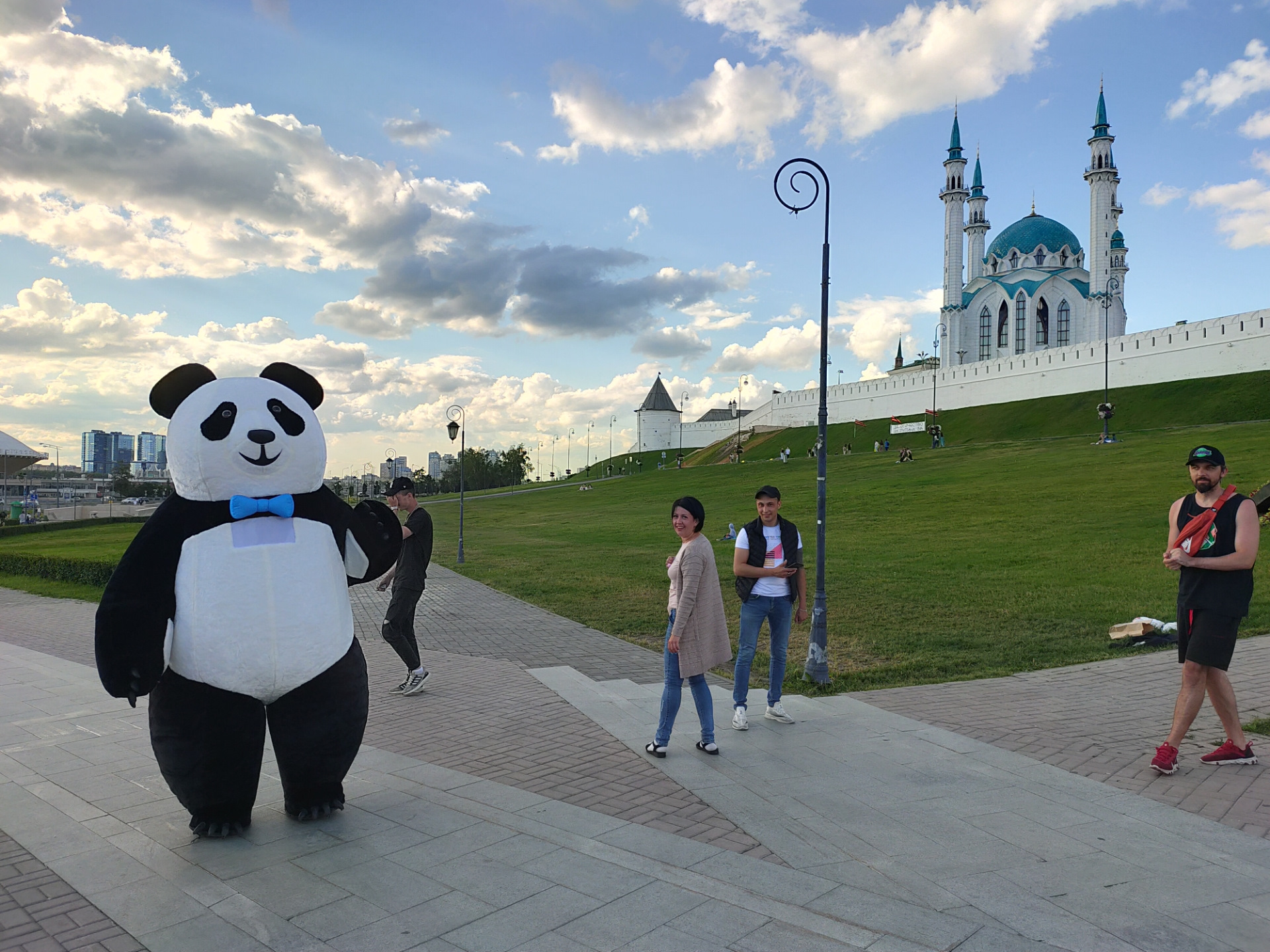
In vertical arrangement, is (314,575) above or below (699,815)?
above

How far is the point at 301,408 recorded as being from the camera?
533cm

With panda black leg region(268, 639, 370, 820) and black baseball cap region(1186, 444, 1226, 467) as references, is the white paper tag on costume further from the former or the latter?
black baseball cap region(1186, 444, 1226, 467)

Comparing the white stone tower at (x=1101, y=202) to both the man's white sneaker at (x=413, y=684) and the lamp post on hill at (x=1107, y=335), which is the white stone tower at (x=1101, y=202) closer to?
the lamp post on hill at (x=1107, y=335)

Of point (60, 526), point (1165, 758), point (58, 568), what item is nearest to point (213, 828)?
point (1165, 758)

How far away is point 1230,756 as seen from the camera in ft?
20.4

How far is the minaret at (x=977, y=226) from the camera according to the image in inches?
3898

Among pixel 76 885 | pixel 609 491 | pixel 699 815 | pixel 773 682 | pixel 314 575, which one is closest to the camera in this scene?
pixel 76 885

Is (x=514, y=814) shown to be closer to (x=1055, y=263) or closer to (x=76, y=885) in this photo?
(x=76, y=885)

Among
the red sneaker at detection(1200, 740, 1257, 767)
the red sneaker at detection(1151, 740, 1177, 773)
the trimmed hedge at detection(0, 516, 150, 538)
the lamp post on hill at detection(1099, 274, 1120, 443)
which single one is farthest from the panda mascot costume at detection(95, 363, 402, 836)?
the lamp post on hill at detection(1099, 274, 1120, 443)

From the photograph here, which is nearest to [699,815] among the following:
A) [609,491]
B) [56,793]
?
[56,793]

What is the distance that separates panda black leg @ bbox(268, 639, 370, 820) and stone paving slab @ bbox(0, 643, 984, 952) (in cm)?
17

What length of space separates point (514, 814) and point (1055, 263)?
10489cm

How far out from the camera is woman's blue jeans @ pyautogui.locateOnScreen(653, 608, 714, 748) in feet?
21.1

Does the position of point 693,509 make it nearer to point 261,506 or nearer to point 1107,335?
point 261,506
